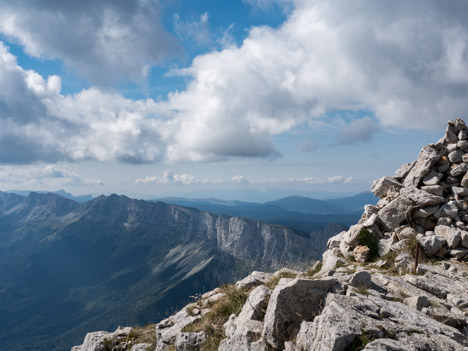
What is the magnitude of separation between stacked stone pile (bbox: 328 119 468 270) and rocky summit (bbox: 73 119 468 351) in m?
0.07

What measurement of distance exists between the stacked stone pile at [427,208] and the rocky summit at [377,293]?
0.07m

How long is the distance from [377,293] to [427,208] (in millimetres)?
12089

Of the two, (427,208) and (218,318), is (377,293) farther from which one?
(427,208)

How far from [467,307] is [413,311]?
3.95 metres

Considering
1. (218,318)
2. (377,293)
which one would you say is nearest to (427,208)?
(377,293)

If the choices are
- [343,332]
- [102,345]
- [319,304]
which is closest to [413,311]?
[319,304]

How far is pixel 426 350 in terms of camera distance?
811 centimetres

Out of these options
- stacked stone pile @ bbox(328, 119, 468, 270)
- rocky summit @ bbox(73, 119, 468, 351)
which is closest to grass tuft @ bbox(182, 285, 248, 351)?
rocky summit @ bbox(73, 119, 468, 351)

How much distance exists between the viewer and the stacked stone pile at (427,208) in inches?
721

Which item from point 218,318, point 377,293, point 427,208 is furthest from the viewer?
point 427,208

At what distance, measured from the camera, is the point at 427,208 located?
20.7 meters

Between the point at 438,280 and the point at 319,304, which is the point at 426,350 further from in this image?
the point at 438,280

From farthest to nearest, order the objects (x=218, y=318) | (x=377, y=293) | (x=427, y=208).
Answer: (x=427, y=208)
(x=218, y=318)
(x=377, y=293)

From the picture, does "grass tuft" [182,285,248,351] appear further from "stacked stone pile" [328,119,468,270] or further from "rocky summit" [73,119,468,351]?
"stacked stone pile" [328,119,468,270]
